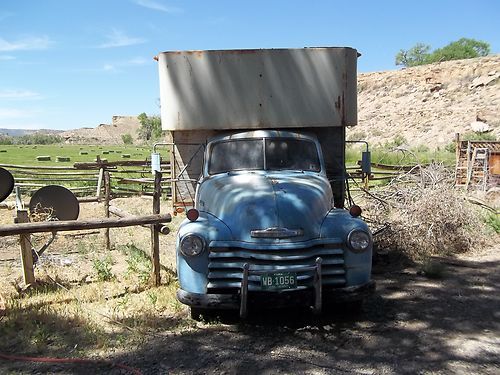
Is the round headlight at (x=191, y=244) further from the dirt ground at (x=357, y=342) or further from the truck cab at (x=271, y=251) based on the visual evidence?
the dirt ground at (x=357, y=342)

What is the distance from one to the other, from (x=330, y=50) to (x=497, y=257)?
4.54 metres

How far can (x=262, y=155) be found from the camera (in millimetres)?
6062

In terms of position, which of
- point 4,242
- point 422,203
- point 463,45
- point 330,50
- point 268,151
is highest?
point 463,45

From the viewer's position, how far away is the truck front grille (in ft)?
14.6

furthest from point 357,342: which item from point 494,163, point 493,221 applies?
point 494,163

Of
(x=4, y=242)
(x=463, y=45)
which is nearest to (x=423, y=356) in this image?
(x=4, y=242)

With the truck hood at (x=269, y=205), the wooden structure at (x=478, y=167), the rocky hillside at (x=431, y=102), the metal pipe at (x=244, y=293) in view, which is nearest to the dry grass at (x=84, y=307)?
the metal pipe at (x=244, y=293)

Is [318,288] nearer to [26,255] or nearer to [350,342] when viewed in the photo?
[350,342]

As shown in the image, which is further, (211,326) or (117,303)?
(117,303)

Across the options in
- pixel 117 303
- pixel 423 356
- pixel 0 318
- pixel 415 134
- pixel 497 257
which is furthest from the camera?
pixel 415 134

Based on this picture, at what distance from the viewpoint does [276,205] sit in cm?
481

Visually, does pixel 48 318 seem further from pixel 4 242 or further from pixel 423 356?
pixel 4 242

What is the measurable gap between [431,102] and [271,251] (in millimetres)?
40457

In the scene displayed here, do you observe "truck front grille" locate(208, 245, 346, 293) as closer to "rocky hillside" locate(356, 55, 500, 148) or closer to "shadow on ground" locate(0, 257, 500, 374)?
"shadow on ground" locate(0, 257, 500, 374)
